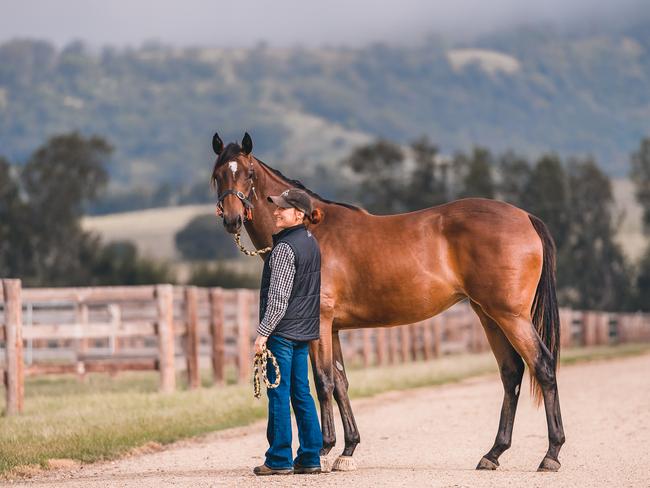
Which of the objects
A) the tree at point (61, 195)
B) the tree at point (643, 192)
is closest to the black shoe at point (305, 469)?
the tree at point (61, 195)

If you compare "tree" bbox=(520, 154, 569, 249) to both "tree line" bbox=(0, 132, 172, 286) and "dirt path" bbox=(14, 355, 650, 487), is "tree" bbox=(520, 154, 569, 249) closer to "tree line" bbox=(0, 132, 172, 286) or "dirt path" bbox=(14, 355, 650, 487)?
"tree line" bbox=(0, 132, 172, 286)

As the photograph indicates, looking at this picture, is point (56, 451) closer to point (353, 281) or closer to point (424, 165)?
point (353, 281)

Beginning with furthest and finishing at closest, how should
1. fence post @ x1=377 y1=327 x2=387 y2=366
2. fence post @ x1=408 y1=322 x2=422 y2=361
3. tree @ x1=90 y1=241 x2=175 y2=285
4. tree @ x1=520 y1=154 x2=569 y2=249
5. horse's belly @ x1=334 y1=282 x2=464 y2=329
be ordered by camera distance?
tree @ x1=520 y1=154 x2=569 y2=249 < tree @ x1=90 y1=241 x2=175 y2=285 < fence post @ x1=408 y1=322 x2=422 y2=361 < fence post @ x1=377 y1=327 x2=387 y2=366 < horse's belly @ x1=334 y1=282 x2=464 y2=329

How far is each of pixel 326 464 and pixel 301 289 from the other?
4.59 ft

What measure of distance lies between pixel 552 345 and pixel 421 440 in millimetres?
2415

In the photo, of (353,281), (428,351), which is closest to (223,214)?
(353,281)

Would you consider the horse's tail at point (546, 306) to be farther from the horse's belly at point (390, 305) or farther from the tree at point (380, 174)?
the tree at point (380, 174)

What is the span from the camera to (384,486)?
7.77 meters

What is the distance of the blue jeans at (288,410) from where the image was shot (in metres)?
8.46

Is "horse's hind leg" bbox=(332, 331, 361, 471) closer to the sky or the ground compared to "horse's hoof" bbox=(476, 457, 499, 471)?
closer to the sky

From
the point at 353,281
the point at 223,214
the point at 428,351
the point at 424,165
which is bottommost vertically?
the point at 428,351

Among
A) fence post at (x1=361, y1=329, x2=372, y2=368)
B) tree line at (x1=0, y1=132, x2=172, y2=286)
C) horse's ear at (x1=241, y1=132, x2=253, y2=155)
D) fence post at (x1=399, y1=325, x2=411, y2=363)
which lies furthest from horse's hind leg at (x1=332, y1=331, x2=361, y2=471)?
tree line at (x1=0, y1=132, x2=172, y2=286)

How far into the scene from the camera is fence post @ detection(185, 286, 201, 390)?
17828 millimetres

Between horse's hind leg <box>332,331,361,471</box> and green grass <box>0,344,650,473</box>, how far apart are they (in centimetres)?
261
